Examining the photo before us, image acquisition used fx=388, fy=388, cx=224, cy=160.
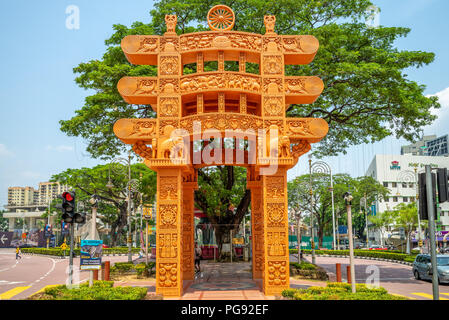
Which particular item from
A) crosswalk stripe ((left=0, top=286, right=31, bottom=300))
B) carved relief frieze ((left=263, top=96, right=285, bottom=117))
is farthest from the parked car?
crosswalk stripe ((left=0, top=286, right=31, bottom=300))

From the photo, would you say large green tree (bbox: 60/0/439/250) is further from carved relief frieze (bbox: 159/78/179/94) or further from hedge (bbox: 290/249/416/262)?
hedge (bbox: 290/249/416/262)

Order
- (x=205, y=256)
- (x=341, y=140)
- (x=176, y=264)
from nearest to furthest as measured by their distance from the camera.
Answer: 1. (x=176, y=264)
2. (x=341, y=140)
3. (x=205, y=256)

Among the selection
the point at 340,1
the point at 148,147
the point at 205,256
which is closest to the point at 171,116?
the point at 148,147

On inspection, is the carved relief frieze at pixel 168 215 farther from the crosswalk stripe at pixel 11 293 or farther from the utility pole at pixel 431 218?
the utility pole at pixel 431 218

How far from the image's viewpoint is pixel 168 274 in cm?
1258

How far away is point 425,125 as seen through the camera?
1877cm

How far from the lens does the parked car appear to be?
16688 mm

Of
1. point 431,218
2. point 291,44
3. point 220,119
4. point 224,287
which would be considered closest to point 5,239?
point 224,287

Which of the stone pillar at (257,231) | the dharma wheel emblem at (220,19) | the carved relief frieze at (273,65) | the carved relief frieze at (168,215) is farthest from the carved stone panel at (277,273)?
the dharma wheel emblem at (220,19)

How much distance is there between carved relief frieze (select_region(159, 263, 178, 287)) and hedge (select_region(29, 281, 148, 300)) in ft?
3.98

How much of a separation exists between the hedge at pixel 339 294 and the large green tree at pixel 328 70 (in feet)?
30.9

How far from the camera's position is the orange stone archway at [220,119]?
12.8 m
